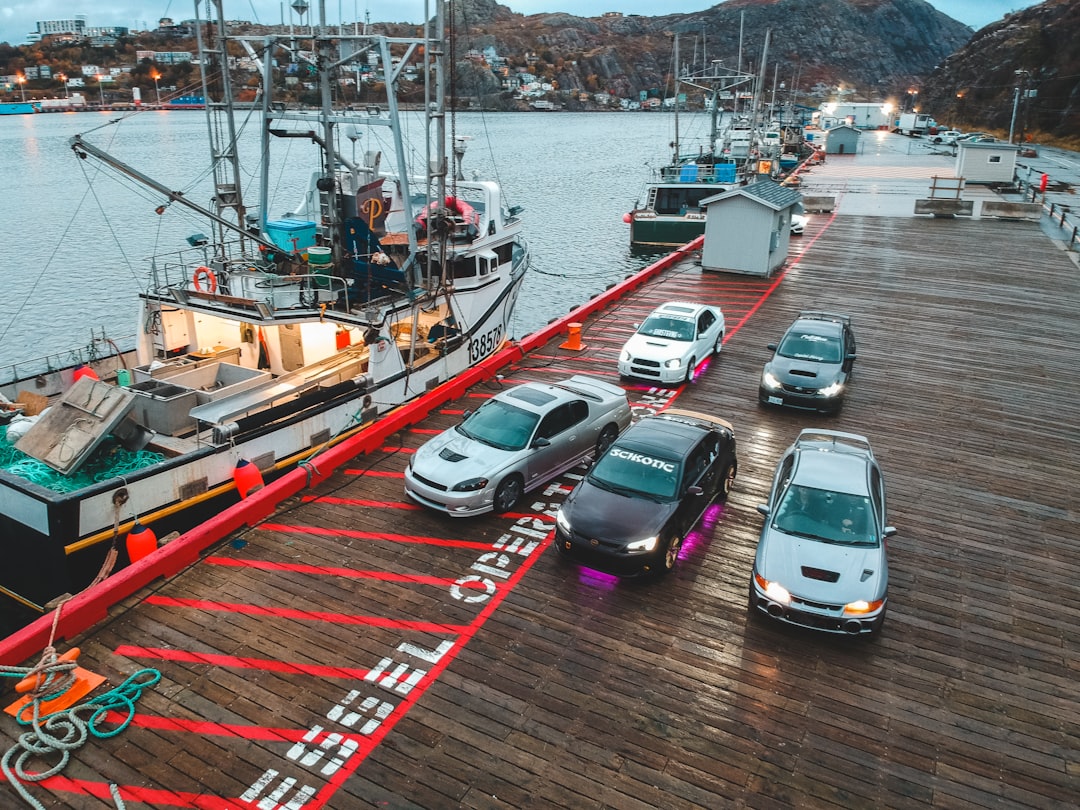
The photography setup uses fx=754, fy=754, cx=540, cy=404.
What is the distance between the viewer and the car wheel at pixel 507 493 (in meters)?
13.0

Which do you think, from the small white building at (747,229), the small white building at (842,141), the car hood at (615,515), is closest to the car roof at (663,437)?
the car hood at (615,515)

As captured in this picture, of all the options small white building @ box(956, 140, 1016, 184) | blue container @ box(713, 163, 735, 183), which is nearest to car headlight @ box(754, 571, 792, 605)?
blue container @ box(713, 163, 735, 183)

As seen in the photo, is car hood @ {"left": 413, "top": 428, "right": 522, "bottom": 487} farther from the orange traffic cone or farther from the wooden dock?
the orange traffic cone

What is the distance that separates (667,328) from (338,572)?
11.6m

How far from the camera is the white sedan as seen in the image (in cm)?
1900

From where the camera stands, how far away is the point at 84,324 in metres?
36.2

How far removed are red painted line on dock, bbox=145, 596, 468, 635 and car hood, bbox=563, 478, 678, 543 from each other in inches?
92.2

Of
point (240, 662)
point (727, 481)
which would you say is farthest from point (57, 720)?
point (727, 481)

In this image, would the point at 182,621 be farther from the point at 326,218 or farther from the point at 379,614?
the point at 326,218

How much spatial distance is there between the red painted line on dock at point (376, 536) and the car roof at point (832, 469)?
520cm

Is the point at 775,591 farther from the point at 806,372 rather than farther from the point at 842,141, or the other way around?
the point at 842,141

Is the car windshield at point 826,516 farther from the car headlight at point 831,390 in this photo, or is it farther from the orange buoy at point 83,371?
the orange buoy at point 83,371

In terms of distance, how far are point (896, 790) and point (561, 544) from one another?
5.31 m

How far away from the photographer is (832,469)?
11883 millimetres
